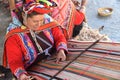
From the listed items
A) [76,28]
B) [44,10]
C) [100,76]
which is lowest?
[100,76]

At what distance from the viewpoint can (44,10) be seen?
1983 millimetres

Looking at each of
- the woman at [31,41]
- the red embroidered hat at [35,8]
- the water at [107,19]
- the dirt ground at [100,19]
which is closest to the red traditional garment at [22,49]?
the woman at [31,41]

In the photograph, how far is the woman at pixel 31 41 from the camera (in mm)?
2010

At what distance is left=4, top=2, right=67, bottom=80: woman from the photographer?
6.59 feet

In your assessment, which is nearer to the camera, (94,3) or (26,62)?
(26,62)

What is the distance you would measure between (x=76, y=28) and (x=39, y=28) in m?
0.84

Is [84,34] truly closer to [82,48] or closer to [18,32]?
[82,48]

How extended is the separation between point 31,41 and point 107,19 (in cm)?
196

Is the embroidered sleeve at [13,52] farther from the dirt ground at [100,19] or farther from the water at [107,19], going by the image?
the water at [107,19]

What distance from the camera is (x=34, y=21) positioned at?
2.02 m

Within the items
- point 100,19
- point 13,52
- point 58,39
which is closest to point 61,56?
point 58,39

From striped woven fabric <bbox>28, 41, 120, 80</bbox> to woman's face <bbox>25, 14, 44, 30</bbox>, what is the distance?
35 centimetres

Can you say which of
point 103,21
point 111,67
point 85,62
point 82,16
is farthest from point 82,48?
point 103,21

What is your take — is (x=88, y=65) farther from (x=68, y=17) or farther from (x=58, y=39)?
(x=68, y=17)
